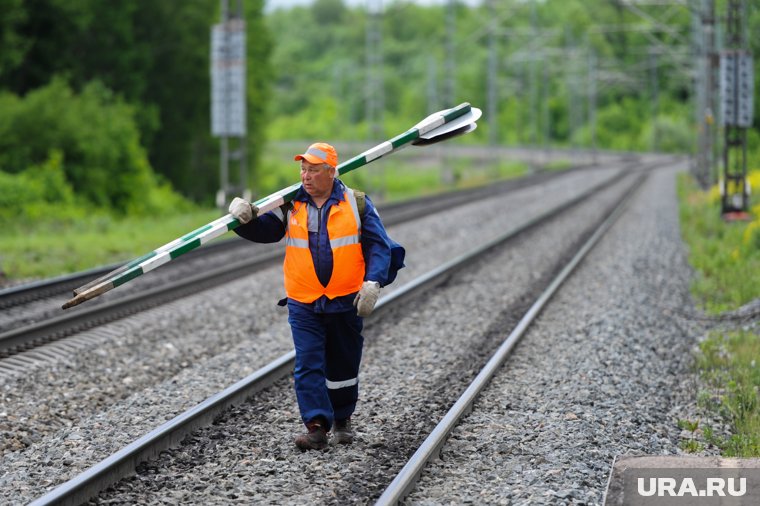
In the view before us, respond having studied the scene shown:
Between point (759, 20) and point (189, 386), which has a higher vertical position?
point (759, 20)

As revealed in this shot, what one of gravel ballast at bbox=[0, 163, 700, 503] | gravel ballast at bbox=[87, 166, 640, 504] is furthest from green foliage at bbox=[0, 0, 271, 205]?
gravel ballast at bbox=[87, 166, 640, 504]

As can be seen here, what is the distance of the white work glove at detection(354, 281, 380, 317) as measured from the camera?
22.0 ft

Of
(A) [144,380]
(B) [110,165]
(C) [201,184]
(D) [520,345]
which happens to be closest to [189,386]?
(A) [144,380]

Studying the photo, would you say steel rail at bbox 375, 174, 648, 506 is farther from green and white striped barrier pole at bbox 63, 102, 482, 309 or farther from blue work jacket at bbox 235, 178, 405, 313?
green and white striped barrier pole at bbox 63, 102, 482, 309

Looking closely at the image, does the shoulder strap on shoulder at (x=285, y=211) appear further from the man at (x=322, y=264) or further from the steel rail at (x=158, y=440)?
the steel rail at (x=158, y=440)

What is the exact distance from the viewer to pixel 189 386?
8.83 m

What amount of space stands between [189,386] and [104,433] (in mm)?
1388

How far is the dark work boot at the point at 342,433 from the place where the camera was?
724cm

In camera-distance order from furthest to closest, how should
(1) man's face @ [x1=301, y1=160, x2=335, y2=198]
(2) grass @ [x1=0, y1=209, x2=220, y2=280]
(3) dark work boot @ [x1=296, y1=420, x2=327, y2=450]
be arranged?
(2) grass @ [x1=0, y1=209, x2=220, y2=280]
(3) dark work boot @ [x1=296, y1=420, x2=327, y2=450]
(1) man's face @ [x1=301, y1=160, x2=335, y2=198]

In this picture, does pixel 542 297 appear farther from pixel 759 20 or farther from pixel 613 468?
pixel 759 20

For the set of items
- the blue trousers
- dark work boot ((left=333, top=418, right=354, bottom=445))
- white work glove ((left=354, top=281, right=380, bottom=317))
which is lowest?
dark work boot ((left=333, top=418, right=354, bottom=445))

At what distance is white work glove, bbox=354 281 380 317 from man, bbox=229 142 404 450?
0.04 m

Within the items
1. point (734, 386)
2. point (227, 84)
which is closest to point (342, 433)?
point (734, 386)

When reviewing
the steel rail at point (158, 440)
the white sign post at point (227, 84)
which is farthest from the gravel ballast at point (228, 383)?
Result: the white sign post at point (227, 84)
